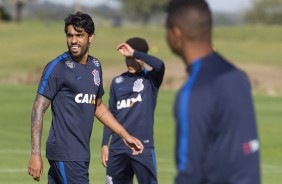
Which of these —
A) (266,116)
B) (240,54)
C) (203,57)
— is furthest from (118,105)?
(240,54)

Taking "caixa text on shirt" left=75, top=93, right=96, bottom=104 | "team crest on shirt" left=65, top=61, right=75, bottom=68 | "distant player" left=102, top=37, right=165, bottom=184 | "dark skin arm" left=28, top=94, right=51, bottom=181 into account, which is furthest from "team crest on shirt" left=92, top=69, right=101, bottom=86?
"distant player" left=102, top=37, right=165, bottom=184

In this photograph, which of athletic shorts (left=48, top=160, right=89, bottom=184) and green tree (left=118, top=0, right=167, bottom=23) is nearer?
athletic shorts (left=48, top=160, right=89, bottom=184)

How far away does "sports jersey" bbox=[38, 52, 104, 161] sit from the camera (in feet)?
31.1

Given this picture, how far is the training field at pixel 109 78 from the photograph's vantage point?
1920 centimetres

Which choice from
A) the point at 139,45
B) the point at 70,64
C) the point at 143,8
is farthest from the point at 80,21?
the point at 143,8

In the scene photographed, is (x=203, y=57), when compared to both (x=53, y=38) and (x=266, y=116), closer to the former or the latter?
(x=266, y=116)

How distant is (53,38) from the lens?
232 ft

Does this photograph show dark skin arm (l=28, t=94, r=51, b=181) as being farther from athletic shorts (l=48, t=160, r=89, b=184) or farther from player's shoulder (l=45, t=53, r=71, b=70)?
athletic shorts (l=48, t=160, r=89, b=184)

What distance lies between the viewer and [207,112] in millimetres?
5613

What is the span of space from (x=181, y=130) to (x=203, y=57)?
0.47 m

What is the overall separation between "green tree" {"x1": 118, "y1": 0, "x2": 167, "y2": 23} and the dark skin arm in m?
157

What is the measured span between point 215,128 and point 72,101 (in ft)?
13.1

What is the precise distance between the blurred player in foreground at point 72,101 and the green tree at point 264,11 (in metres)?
147

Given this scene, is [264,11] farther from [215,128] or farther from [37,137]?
[215,128]
